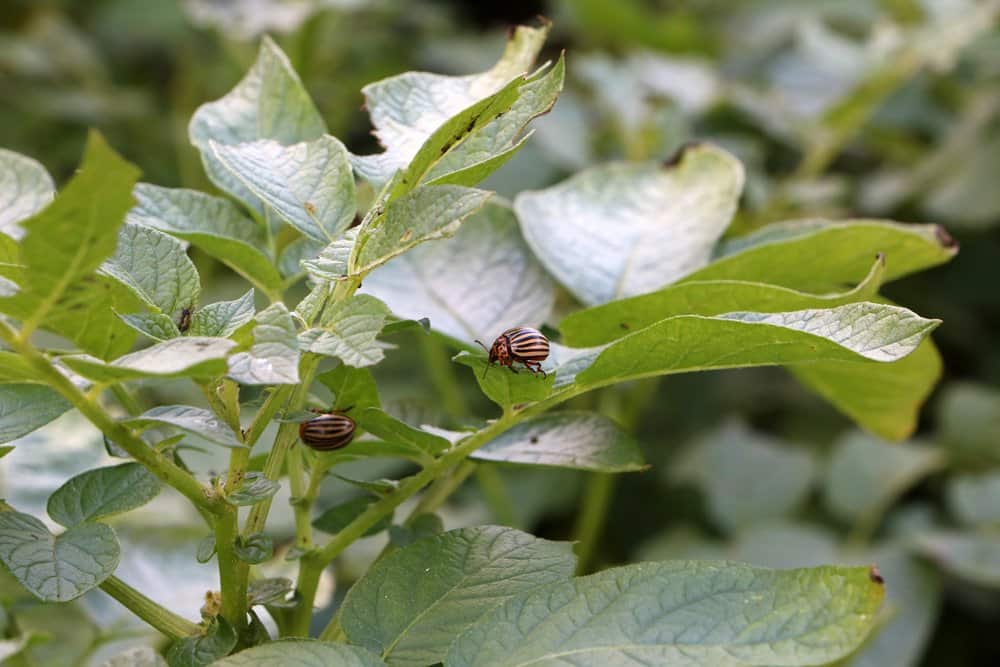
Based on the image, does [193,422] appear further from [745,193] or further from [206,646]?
[745,193]

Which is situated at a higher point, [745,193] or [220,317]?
[220,317]

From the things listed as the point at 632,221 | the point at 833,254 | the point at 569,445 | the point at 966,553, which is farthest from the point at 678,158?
the point at 966,553

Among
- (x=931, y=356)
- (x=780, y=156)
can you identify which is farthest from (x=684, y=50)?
(x=931, y=356)

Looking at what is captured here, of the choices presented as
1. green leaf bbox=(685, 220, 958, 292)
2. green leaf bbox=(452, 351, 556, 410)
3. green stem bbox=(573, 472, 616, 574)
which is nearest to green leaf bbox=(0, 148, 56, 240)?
green leaf bbox=(452, 351, 556, 410)

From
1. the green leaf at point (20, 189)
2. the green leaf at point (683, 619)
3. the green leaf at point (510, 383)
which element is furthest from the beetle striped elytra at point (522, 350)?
the green leaf at point (20, 189)

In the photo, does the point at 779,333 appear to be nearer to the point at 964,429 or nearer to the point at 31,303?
the point at 31,303

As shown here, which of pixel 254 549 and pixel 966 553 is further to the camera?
pixel 966 553

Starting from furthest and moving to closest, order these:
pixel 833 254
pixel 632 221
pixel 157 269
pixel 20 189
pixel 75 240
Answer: pixel 632 221 < pixel 833 254 < pixel 20 189 < pixel 157 269 < pixel 75 240
